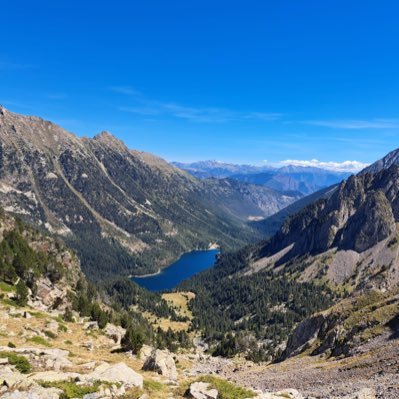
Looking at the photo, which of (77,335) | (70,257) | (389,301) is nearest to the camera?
(77,335)

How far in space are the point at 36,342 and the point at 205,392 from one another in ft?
111

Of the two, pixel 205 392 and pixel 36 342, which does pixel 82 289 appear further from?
pixel 205 392

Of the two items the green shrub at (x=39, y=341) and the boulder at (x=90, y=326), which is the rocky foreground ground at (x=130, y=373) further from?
the boulder at (x=90, y=326)

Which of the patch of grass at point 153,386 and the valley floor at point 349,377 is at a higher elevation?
the patch of grass at point 153,386

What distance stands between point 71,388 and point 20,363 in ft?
31.1

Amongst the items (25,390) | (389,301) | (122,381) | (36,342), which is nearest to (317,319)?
(389,301)

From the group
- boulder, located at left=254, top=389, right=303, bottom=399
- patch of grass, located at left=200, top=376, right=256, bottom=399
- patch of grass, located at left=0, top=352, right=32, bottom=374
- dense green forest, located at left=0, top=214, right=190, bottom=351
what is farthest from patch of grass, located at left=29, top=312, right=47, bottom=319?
boulder, located at left=254, top=389, right=303, bottom=399

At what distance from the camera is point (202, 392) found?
3741 cm

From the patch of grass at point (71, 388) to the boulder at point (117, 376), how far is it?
213 centimetres

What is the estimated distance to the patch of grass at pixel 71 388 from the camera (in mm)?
31423

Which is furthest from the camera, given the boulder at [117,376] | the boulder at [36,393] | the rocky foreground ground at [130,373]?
the boulder at [117,376]

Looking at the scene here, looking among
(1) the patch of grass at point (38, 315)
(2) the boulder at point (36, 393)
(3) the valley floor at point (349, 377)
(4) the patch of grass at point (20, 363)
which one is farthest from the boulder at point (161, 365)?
(1) the patch of grass at point (38, 315)

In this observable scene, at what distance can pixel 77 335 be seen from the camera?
73.9 metres

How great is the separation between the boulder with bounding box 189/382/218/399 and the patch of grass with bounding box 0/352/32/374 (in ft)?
52.7
